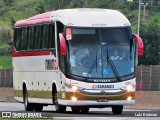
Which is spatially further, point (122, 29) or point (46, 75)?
point (46, 75)

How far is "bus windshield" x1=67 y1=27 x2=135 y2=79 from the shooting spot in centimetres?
3114

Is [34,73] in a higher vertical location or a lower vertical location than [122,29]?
lower

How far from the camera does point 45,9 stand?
453ft

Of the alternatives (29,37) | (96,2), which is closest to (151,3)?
(96,2)

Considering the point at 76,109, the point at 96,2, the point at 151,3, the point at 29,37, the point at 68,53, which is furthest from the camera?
the point at 96,2

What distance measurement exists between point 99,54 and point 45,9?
352ft

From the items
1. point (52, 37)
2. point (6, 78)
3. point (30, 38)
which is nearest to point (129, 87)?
point (52, 37)

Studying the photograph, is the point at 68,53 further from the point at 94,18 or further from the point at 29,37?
the point at 29,37

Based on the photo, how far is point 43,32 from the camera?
34.6m

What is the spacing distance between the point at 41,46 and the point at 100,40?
3842 mm

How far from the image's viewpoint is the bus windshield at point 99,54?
31.1m

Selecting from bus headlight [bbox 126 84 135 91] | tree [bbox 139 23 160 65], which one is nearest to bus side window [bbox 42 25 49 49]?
bus headlight [bbox 126 84 135 91]

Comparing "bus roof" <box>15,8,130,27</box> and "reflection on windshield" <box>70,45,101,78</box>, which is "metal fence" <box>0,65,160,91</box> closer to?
"bus roof" <box>15,8,130,27</box>

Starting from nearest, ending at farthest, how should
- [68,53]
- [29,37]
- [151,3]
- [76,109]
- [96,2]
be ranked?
[68,53] < [76,109] < [29,37] < [151,3] < [96,2]
